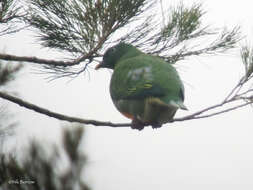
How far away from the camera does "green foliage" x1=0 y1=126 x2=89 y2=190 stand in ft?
3.02

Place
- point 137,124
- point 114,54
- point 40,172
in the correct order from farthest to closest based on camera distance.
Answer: point 114,54, point 137,124, point 40,172

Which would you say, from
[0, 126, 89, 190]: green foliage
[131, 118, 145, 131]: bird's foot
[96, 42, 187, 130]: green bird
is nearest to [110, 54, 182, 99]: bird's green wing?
[96, 42, 187, 130]: green bird

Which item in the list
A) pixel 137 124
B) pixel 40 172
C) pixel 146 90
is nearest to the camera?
pixel 40 172

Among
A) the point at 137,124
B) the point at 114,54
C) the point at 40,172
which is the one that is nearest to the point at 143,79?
the point at 137,124

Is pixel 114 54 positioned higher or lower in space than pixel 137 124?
higher

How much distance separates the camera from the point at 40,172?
3.07 ft

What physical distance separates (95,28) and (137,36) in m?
0.27

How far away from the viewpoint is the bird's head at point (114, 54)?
218 centimetres

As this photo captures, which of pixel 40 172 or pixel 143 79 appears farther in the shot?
pixel 143 79

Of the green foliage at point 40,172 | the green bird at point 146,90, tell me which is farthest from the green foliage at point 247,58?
the green foliage at point 40,172

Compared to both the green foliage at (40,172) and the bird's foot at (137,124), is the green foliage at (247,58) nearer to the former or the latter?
the bird's foot at (137,124)

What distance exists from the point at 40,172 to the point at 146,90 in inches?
41.5

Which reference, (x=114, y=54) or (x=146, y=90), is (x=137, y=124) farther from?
(x=114, y=54)

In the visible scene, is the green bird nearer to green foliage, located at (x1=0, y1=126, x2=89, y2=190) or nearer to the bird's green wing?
the bird's green wing
